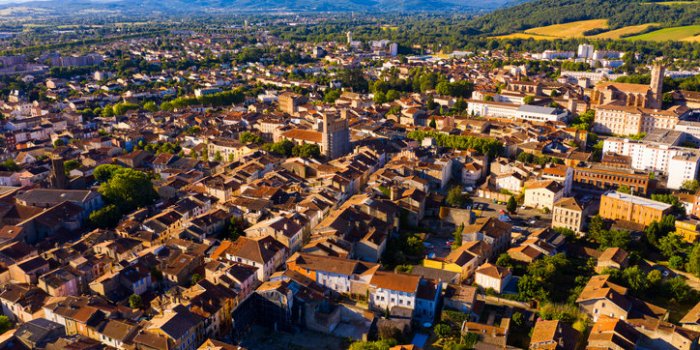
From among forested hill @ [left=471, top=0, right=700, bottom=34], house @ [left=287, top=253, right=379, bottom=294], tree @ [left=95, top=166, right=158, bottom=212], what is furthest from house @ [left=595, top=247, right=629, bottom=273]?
forested hill @ [left=471, top=0, right=700, bottom=34]

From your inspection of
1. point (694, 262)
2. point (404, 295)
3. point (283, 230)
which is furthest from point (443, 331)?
point (694, 262)

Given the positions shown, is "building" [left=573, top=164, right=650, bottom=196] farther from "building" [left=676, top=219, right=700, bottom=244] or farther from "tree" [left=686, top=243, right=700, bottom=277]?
"tree" [left=686, top=243, right=700, bottom=277]

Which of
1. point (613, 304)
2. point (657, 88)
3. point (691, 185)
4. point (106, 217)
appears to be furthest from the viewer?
point (657, 88)

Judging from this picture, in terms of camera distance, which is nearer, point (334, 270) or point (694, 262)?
point (334, 270)

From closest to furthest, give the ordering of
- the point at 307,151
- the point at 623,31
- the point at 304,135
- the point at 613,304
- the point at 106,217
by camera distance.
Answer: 1. the point at 613,304
2. the point at 106,217
3. the point at 307,151
4. the point at 304,135
5. the point at 623,31

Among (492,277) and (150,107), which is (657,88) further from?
(150,107)

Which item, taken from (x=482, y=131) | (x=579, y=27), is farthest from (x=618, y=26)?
(x=482, y=131)

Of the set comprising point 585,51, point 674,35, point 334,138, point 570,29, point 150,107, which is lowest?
point 150,107

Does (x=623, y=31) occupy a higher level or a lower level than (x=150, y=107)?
higher
